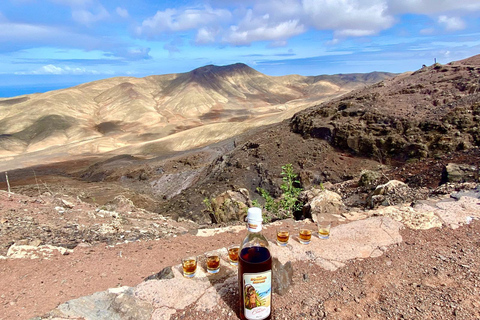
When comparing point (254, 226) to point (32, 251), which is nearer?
point (254, 226)

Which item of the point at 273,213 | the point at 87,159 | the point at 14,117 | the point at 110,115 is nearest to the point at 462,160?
the point at 273,213

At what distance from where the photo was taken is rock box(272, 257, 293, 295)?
2.69 meters

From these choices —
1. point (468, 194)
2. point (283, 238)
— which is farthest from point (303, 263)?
point (468, 194)

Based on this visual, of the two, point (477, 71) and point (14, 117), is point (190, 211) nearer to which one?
point (477, 71)

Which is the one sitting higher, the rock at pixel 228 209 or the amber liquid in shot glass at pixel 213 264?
the amber liquid in shot glass at pixel 213 264

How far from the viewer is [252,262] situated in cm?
217

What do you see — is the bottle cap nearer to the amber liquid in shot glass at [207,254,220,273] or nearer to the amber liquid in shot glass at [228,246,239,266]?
the amber liquid in shot glass at [207,254,220,273]

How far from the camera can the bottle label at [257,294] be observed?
7.07 feet

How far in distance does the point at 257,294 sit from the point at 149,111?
77299 mm

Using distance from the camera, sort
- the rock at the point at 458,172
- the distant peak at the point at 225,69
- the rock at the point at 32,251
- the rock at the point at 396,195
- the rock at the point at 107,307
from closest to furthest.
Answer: the rock at the point at 107,307 < the rock at the point at 32,251 < the rock at the point at 396,195 < the rock at the point at 458,172 < the distant peak at the point at 225,69

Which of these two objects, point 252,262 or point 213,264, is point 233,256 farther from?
point 252,262

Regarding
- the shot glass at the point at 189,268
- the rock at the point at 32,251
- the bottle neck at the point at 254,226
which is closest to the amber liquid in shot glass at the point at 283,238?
the shot glass at the point at 189,268

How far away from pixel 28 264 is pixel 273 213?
16.2ft

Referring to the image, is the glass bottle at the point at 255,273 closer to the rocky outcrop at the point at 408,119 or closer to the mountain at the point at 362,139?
the mountain at the point at 362,139
